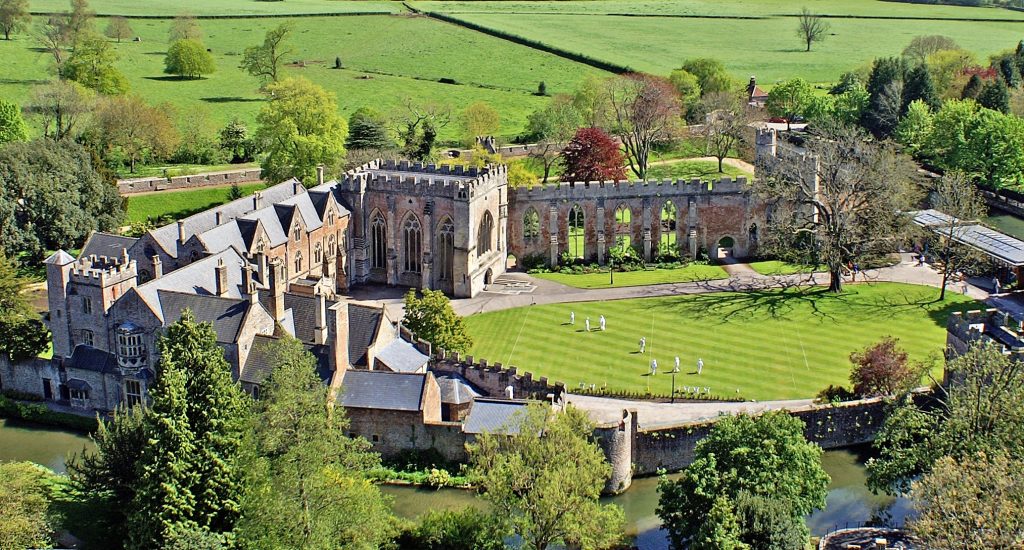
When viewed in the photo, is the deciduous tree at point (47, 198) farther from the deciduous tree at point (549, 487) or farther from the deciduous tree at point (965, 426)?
the deciduous tree at point (965, 426)

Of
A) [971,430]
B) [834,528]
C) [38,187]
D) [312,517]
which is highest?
[38,187]

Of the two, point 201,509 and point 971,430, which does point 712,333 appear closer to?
point 971,430

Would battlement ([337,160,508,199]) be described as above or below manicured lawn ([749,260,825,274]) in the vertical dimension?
above

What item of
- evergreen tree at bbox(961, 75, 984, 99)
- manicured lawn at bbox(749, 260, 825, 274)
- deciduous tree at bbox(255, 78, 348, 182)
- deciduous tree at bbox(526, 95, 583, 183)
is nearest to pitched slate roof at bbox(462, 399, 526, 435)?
manicured lawn at bbox(749, 260, 825, 274)

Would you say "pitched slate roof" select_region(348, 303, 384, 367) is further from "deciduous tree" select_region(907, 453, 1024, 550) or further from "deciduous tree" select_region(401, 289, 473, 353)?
"deciduous tree" select_region(907, 453, 1024, 550)

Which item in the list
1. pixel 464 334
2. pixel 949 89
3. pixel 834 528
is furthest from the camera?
pixel 949 89

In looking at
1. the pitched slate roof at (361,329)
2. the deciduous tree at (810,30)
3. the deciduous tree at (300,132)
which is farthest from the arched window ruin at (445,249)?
the deciduous tree at (810,30)

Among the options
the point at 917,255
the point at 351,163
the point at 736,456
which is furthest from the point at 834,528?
the point at 351,163
